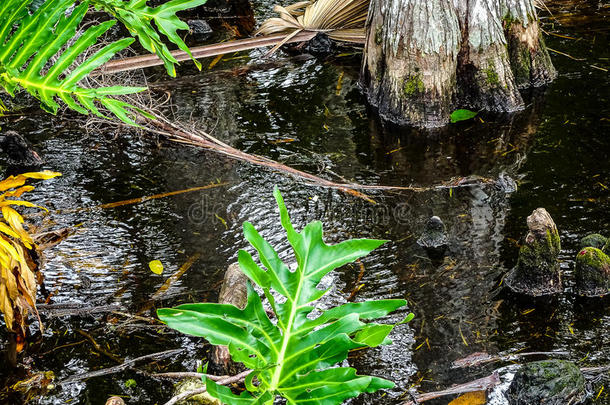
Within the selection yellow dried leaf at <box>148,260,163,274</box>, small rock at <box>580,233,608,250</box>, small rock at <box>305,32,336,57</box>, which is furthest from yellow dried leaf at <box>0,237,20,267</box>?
small rock at <box>305,32,336,57</box>

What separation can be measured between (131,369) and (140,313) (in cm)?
51

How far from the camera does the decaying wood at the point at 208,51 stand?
24.0 ft

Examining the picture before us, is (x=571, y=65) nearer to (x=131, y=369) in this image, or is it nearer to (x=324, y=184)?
(x=324, y=184)

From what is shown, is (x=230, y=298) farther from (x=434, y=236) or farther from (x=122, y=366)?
(x=434, y=236)

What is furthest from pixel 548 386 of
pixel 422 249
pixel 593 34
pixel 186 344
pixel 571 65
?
pixel 593 34

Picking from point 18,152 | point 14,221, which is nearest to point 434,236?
point 14,221

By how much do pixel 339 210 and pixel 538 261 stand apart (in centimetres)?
164

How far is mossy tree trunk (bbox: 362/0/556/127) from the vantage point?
21.0ft

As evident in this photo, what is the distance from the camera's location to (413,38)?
253 inches

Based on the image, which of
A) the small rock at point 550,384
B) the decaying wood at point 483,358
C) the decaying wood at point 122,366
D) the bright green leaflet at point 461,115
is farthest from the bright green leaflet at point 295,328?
the bright green leaflet at point 461,115

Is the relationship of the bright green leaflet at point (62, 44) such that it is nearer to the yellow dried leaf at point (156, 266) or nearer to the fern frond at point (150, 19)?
the fern frond at point (150, 19)

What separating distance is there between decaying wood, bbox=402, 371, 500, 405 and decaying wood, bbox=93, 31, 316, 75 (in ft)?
16.1

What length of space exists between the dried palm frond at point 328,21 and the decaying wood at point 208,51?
0.41 feet

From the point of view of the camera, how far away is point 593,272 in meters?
4.24
